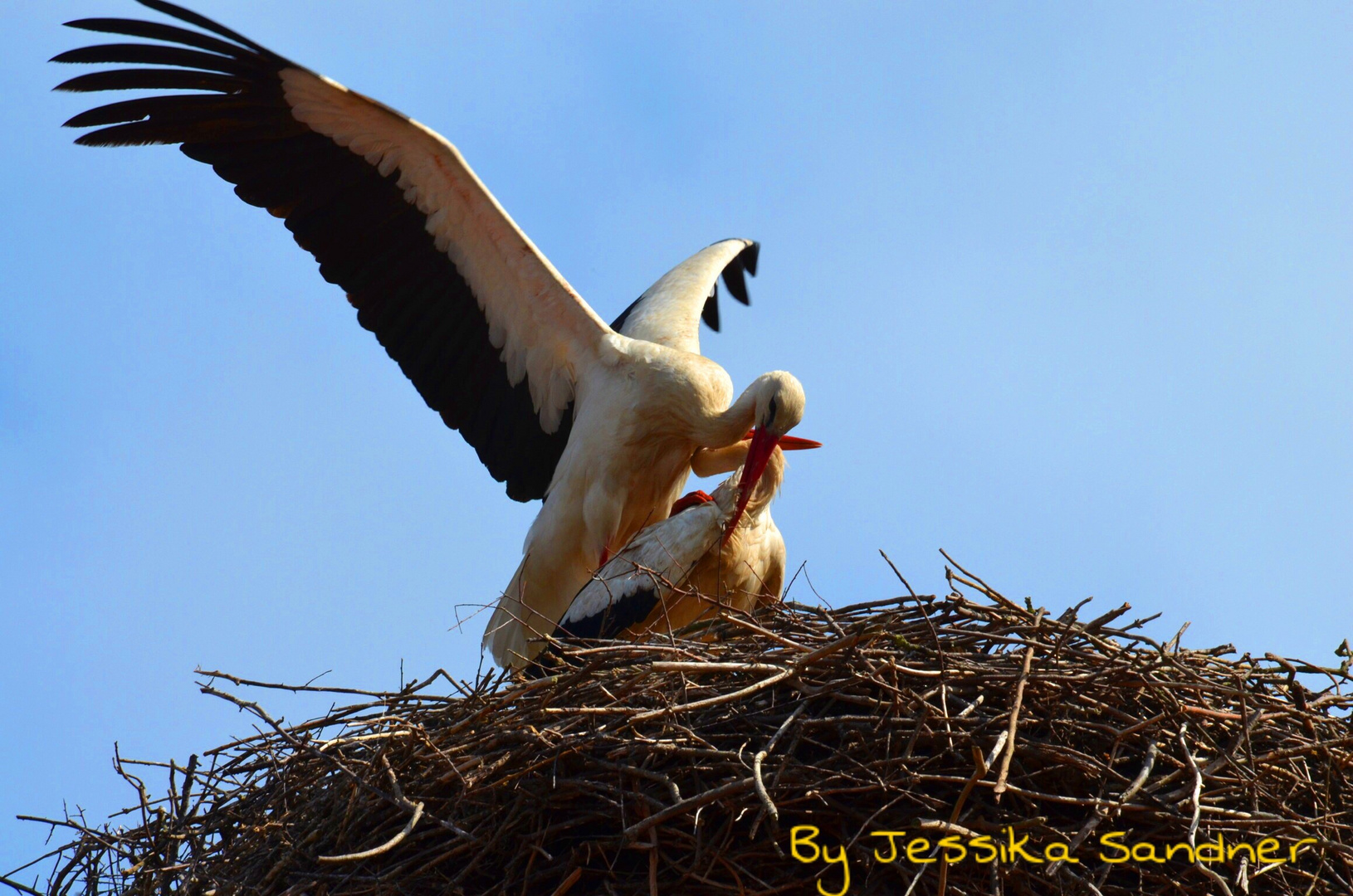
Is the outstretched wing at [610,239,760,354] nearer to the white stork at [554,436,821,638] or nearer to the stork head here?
the stork head

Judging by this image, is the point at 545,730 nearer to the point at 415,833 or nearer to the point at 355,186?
the point at 415,833

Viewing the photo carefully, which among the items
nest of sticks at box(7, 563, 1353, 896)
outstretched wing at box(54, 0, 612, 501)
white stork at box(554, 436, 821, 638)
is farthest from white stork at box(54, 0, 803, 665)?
nest of sticks at box(7, 563, 1353, 896)

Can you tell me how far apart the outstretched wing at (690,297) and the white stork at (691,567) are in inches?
40.6

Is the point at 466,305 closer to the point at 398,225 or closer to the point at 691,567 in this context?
the point at 398,225

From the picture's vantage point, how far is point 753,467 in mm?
4457

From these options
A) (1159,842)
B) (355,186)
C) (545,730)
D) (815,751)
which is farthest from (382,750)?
(355,186)

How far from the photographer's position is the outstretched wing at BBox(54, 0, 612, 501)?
4.84 meters

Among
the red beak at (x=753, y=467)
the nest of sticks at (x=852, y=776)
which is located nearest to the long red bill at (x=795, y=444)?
the red beak at (x=753, y=467)

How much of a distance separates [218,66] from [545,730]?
311 cm

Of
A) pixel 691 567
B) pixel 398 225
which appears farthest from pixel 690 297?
pixel 691 567

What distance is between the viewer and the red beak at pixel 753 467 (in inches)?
168

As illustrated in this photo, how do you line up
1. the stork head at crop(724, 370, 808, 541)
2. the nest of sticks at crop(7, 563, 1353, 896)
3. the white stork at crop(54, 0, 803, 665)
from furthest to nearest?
the white stork at crop(54, 0, 803, 665)
the stork head at crop(724, 370, 808, 541)
the nest of sticks at crop(7, 563, 1353, 896)

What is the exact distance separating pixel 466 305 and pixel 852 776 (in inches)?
116

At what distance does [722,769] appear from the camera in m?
2.94
